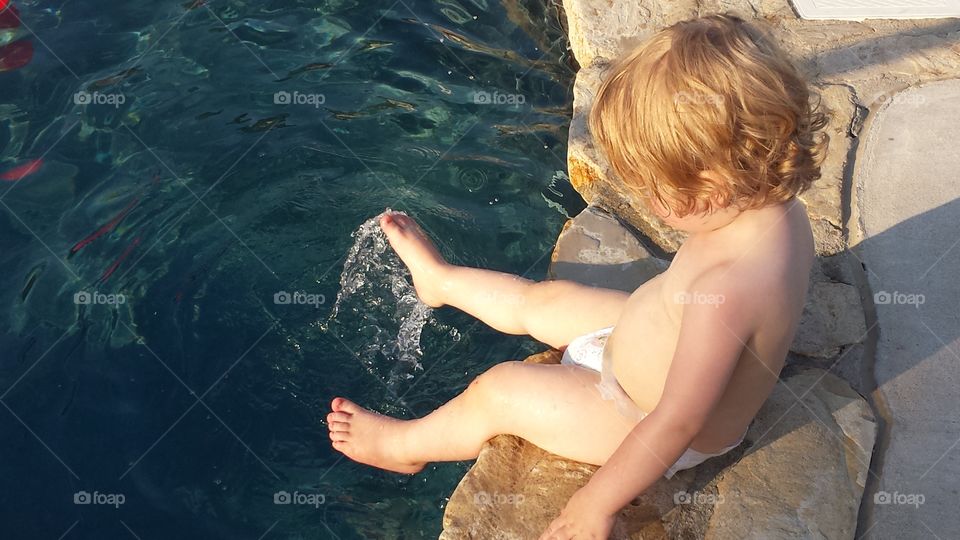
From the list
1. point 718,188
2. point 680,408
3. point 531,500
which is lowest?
point 531,500

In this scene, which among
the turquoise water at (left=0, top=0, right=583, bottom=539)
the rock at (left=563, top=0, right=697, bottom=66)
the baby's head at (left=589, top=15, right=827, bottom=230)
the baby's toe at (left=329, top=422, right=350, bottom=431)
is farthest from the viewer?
the rock at (left=563, top=0, right=697, bottom=66)

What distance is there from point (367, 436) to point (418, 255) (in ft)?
2.48

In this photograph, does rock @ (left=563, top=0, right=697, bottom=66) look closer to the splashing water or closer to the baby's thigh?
the splashing water

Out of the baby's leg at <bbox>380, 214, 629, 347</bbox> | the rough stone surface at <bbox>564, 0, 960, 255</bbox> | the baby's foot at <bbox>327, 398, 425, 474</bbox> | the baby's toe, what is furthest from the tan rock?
the baby's toe

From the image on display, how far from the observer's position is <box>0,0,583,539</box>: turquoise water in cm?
328

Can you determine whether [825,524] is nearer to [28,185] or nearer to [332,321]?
[332,321]

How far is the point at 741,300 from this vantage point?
7.23 ft

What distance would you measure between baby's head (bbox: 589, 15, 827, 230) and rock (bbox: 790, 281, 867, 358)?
95 centimetres

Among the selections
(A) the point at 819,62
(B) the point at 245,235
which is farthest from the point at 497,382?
(A) the point at 819,62

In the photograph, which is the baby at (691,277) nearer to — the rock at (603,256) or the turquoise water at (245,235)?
the rock at (603,256)

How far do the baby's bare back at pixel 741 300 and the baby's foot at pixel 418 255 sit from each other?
3.30ft

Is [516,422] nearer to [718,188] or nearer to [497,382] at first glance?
[497,382]

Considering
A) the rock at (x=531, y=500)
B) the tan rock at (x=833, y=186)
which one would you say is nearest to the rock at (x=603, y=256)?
the tan rock at (x=833, y=186)

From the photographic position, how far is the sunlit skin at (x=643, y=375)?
7.31ft
